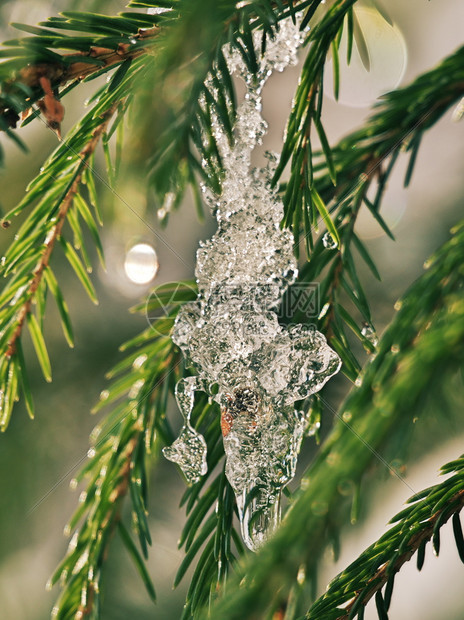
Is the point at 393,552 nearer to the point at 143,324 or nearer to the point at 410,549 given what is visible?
the point at 410,549

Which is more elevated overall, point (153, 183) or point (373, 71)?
point (153, 183)

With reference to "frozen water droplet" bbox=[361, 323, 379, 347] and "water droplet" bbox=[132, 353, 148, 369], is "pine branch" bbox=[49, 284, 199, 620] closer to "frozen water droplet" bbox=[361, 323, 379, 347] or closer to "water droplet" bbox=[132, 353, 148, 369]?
"water droplet" bbox=[132, 353, 148, 369]

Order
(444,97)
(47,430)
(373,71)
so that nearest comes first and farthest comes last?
(444,97) < (373,71) < (47,430)

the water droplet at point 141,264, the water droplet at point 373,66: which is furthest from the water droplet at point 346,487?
the water droplet at point 141,264

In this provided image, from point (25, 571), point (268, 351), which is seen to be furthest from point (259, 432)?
point (25, 571)

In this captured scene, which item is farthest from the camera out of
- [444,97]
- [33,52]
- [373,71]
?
[373,71]

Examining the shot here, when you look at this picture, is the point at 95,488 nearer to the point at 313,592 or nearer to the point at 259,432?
the point at 259,432

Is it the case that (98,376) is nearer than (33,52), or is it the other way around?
(33,52)

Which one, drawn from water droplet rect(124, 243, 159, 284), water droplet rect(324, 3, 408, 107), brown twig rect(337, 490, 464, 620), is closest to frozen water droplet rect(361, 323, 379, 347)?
brown twig rect(337, 490, 464, 620)
